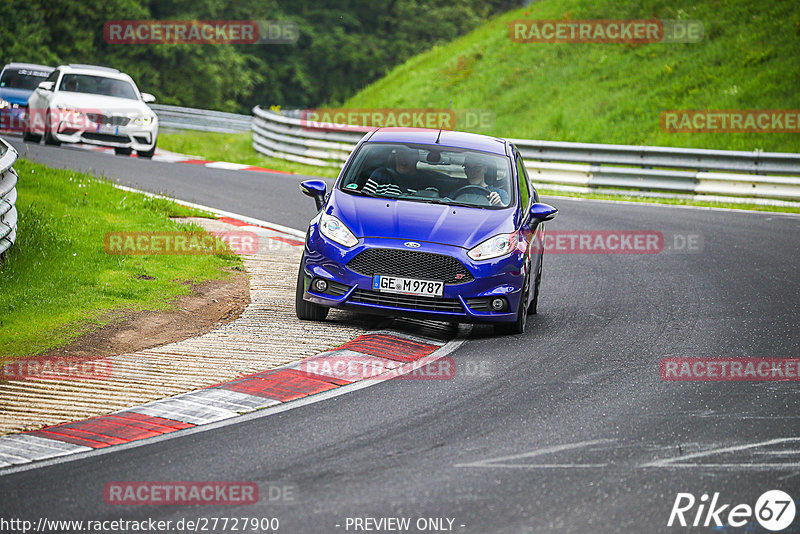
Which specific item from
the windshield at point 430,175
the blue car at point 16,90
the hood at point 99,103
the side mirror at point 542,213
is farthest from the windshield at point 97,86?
the side mirror at point 542,213

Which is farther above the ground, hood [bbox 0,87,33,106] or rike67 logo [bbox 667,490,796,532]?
hood [bbox 0,87,33,106]

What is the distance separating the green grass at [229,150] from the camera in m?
25.4

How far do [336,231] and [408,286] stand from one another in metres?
0.88

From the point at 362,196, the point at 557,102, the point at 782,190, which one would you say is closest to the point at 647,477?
the point at 362,196

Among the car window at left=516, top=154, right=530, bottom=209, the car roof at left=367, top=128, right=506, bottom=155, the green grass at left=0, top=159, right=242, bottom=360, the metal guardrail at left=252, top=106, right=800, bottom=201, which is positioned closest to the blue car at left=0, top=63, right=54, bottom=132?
the metal guardrail at left=252, top=106, right=800, bottom=201

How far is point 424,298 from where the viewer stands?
9.23 metres

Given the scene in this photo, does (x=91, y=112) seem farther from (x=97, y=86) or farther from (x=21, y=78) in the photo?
(x=21, y=78)

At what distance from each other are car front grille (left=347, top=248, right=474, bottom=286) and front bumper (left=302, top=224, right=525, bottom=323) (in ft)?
0.10

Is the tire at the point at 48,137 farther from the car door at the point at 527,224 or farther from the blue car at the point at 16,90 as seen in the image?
the car door at the point at 527,224

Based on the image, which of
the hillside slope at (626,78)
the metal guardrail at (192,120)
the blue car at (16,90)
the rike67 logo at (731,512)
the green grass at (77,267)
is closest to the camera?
the rike67 logo at (731,512)

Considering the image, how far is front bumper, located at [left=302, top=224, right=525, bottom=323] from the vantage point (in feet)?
30.3

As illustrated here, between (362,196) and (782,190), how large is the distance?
14.0 meters

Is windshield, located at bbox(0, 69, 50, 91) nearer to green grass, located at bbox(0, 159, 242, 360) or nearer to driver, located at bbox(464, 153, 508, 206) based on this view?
green grass, located at bbox(0, 159, 242, 360)

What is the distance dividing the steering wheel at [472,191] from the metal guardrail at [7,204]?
4.42m
